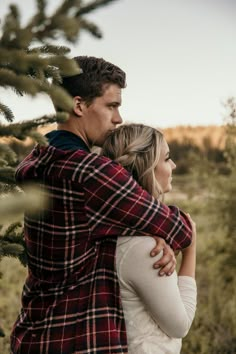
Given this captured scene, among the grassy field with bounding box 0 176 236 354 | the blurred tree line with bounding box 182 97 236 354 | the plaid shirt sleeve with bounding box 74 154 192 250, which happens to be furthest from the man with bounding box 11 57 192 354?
the blurred tree line with bounding box 182 97 236 354

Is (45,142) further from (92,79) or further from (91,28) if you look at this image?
(92,79)

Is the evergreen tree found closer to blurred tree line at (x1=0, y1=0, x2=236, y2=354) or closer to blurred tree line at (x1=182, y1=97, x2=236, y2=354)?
blurred tree line at (x1=0, y1=0, x2=236, y2=354)

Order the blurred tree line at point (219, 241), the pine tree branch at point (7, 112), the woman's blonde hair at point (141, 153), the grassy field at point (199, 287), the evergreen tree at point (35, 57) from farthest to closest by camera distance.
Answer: the blurred tree line at point (219, 241), the grassy field at point (199, 287), the woman's blonde hair at point (141, 153), the pine tree branch at point (7, 112), the evergreen tree at point (35, 57)

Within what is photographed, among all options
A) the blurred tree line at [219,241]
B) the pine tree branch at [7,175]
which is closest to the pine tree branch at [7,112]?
the pine tree branch at [7,175]

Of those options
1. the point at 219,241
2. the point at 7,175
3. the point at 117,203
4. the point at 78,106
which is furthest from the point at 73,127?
the point at 219,241

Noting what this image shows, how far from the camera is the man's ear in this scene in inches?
83.0

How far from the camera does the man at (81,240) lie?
5.95 ft

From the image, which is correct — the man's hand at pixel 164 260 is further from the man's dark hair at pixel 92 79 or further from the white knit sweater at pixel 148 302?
the man's dark hair at pixel 92 79

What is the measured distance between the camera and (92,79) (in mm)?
2125

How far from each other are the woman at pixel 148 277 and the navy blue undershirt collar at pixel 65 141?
3.7 inches

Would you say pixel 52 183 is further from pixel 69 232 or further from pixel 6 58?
pixel 6 58

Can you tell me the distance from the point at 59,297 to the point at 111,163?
1.55 ft

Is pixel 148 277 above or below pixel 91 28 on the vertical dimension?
below

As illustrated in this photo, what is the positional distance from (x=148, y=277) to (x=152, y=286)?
31 mm
